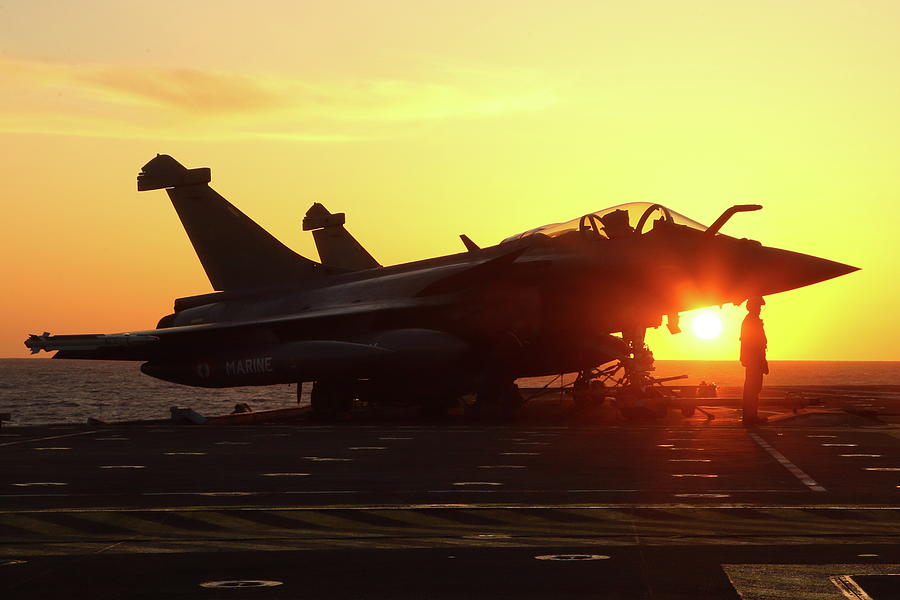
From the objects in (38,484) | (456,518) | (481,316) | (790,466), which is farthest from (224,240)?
(456,518)

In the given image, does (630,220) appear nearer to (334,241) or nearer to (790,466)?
(790,466)

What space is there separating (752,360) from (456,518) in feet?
45.9

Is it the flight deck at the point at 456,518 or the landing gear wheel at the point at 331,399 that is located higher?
the landing gear wheel at the point at 331,399

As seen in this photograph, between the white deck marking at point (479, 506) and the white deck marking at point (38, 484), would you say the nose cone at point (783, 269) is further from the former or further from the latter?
the white deck marking at point (38, 484)

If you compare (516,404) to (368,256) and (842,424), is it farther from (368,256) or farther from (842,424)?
(368,256)

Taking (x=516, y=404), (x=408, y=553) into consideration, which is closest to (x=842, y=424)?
(x=516, y=404)

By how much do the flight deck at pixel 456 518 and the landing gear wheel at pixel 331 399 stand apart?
745 centimetres

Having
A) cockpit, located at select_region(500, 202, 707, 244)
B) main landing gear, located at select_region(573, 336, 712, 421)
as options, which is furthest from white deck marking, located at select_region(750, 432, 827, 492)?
cockpit, located at select_region(500, 202, 707, 244)

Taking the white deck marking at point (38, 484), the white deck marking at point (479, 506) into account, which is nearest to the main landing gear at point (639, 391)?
the white deck marking at point (479, 506)

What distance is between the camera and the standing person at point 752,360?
23.2m

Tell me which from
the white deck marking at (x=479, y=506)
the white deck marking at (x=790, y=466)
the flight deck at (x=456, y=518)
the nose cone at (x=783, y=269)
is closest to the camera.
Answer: the flight deck at (x=456, y=518)

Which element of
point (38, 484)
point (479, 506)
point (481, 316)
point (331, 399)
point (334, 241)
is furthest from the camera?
point (334, 241)

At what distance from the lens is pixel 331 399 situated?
2795 cm

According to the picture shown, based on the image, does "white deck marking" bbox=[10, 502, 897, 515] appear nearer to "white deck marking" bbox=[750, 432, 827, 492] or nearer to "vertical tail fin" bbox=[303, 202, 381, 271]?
"white deck marking" bbox=[750, 432, 827, 492]
